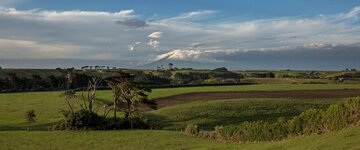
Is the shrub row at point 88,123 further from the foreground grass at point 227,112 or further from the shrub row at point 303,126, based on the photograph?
the shrub row at point 303,126

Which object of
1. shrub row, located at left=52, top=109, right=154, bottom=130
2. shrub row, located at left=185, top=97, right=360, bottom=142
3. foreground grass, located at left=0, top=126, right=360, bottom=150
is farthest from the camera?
shrub row, located at left=52, top=109, right=154, bottom=130

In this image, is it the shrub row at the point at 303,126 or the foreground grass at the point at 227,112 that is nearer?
the shrub row at the point at 303,126

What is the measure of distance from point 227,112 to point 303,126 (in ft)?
141

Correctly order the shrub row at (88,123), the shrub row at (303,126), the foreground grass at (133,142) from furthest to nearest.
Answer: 1. the shrub row at (88,123)
2. the shrub row at (303,126)
3. the foreground grass at (133,142)

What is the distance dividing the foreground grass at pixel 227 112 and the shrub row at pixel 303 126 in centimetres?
2657

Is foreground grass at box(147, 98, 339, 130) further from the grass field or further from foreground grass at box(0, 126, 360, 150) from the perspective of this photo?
foreground grass at box(0, 126, 360, 150)

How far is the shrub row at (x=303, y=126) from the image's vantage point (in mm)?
25812

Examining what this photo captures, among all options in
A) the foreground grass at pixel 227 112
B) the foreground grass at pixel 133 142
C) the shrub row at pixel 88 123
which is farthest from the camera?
the foreground grass at pixel 227 112

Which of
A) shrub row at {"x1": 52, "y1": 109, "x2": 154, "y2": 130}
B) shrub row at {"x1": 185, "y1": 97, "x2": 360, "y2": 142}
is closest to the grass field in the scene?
shrub row at {"x1": 185, "y1": 97, "x2": 360, "y2": 142}

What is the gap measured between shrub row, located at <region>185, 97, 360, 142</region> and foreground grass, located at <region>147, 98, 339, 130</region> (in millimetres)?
26565

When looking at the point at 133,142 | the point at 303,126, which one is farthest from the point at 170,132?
the point at 303,126

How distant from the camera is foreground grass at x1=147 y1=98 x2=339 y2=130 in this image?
218 ft

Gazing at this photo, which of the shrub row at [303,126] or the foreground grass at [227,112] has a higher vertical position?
the shrub row at [303,126]

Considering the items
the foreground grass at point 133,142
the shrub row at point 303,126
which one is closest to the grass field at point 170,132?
the foreground grass at point 133,142
